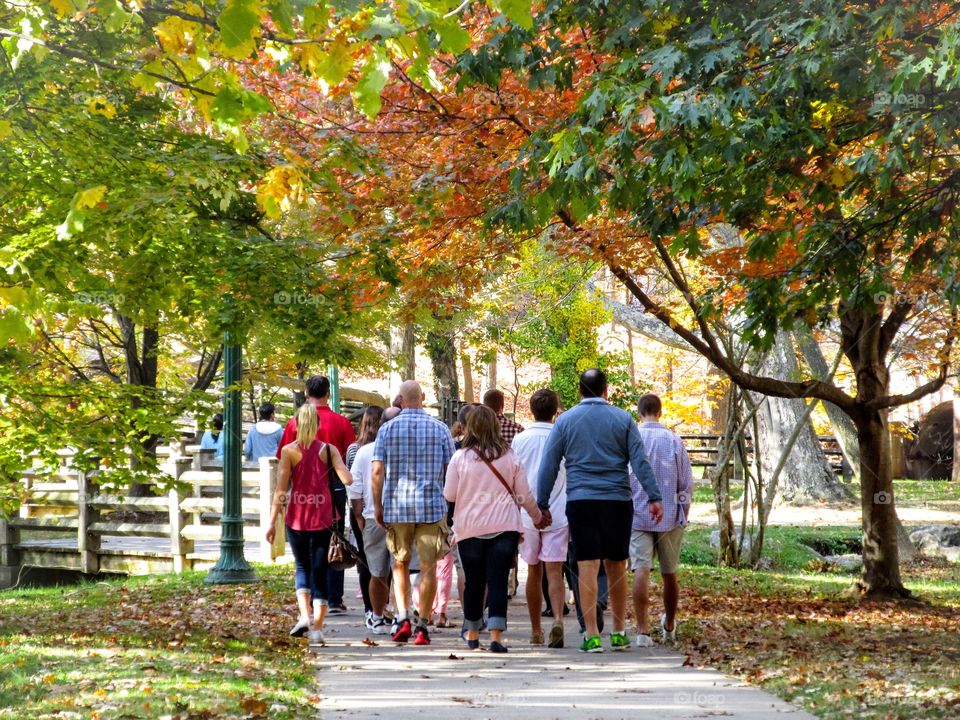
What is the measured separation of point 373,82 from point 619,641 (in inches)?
231

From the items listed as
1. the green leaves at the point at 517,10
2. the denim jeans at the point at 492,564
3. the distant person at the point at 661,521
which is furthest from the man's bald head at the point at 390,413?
the green leaves at the point at 517,10

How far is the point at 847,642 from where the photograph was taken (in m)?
9.20

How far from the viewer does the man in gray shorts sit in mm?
9805

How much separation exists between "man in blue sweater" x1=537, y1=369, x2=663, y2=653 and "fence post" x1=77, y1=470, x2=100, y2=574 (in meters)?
10.8

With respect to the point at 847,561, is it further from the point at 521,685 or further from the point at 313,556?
the point at 521,685

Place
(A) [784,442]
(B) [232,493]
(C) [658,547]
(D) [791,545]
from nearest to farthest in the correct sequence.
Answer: (C) [658,547], (B) [232,493], (D) [791,545], (A) [784,442]

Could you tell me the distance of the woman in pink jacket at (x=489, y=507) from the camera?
8695 millimetres

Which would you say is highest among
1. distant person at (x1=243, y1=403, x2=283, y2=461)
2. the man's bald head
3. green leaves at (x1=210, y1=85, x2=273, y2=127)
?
green leaves at (x1=210, y1=85, x2=273, y2=127)

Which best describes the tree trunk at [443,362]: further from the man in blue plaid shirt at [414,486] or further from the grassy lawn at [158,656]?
the man in blue plaid shirt at [414,486]

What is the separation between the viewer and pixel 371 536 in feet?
32.2

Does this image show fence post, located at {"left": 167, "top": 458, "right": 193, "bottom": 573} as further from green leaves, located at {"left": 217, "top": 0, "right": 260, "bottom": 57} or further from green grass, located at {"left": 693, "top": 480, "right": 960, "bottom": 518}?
green grass, located at {"left": 693, "top": 480, "right": 960, "bottom": 518}

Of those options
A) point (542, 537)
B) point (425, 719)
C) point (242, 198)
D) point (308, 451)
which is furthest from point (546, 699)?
point (242, 198)

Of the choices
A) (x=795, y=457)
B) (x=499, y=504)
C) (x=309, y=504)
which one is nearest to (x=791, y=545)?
(x=795, y=457)

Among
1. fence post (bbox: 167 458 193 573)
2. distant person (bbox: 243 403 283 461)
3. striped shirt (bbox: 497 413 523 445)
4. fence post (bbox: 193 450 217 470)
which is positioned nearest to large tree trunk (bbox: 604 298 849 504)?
fence post (bbox: 193 450 217 470)
